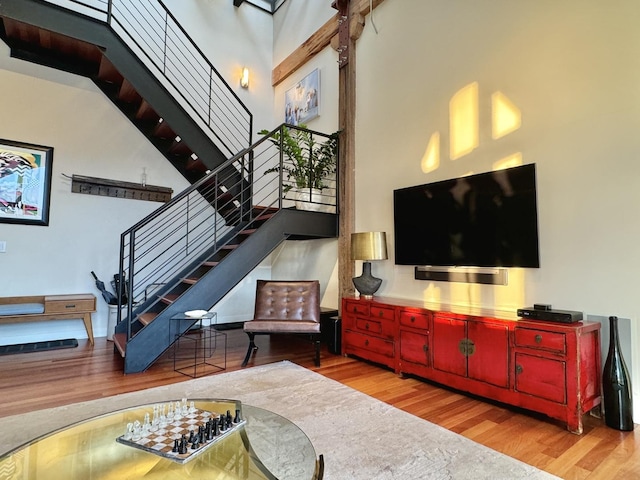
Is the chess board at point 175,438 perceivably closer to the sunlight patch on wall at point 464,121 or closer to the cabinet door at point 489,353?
the cabinet door at point 489,353

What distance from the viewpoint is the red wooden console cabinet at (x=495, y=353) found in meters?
2.33

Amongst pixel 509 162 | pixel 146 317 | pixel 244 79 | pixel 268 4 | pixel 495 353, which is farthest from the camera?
pixel 268 4

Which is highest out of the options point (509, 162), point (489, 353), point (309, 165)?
point (309, 165)

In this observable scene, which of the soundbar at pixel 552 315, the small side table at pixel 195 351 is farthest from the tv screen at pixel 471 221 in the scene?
the small side table at pixel 195 351

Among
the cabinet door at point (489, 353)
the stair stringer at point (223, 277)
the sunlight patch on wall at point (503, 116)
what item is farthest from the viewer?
the stair stringer at point (223, 277)

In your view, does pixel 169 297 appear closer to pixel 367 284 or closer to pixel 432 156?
pixel 367 284

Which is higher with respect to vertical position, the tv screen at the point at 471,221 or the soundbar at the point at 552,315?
the tv screen at the point at 471,221

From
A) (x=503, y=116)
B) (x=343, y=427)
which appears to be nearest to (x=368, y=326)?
(x=343, y=427)

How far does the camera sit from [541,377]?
7.99 ft

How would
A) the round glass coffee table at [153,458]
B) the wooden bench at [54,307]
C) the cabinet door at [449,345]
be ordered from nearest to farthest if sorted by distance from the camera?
1. the round glass coffee table at [153,458]
2. the cabinet door at [449,345]
3. the wooden bench at [54,307]

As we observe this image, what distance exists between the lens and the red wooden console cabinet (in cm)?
233

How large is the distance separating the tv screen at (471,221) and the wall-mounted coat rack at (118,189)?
3554mm

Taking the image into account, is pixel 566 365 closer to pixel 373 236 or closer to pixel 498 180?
pixel 498 180

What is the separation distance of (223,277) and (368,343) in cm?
163
